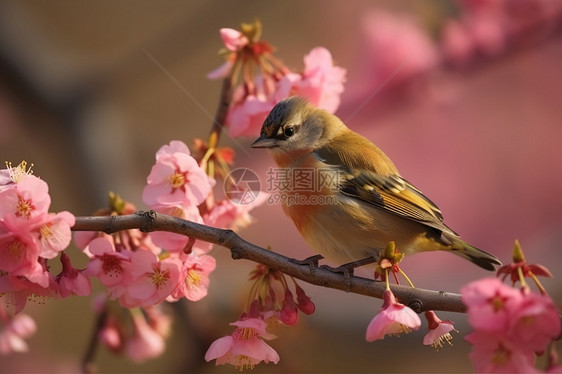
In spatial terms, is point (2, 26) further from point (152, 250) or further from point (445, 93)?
point (445, 93)

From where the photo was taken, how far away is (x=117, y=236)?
1.86m

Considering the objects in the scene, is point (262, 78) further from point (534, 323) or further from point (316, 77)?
point (534, 323)

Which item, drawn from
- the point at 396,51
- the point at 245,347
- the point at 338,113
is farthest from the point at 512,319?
the point at 396,51

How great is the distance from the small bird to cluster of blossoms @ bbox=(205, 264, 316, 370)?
0.45 meters

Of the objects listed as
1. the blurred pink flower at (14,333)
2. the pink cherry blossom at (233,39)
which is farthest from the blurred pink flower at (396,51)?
the blurred pink flower at (14,333)

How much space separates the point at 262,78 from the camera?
2.14 metres

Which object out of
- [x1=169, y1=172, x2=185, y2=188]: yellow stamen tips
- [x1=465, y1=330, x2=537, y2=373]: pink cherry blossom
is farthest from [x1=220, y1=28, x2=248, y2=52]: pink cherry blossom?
[x1=465, y1=330, x2=537, y2=373]: pink cherry blossom

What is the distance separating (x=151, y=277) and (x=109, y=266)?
0.13 metres

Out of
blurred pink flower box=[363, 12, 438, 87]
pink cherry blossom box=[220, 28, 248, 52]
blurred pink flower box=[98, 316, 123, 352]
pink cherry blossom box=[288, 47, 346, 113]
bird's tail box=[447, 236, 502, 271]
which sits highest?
blurred pink flower box=[363, 12, 438, 87]

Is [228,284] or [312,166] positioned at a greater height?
[312,166]

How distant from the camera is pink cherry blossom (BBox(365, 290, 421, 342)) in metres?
1.50

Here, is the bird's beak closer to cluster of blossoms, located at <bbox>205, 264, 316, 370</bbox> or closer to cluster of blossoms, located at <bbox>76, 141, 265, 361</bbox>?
cluster of blossoms, located at <bbox>76, 141, 265, 361</bbox>

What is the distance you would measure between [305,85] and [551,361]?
111 cm

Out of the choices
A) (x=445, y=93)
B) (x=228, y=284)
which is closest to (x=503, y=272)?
(x=228, y=284)
